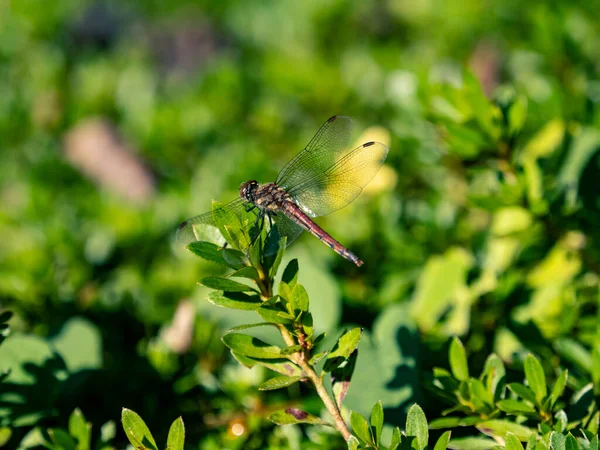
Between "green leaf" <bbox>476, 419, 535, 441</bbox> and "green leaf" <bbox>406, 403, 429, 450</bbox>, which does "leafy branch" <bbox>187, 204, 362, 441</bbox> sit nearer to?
"green leaf" <bbox>406, 403, 429, 450</bbox>

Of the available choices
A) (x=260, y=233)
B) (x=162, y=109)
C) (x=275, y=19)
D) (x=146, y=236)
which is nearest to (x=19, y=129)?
(x=162, y=109)

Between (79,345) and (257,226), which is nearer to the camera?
(257,226)

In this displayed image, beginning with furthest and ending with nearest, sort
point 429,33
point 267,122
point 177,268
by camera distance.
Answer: point 429,33
point 267,122
point 177,268

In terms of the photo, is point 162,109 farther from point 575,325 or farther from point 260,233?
point 575,325

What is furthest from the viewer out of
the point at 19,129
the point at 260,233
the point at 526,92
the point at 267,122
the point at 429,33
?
the point at 429,33

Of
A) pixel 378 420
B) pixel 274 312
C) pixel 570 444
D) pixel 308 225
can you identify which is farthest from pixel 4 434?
pixel 570 444

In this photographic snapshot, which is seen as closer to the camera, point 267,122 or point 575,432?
point 575,432

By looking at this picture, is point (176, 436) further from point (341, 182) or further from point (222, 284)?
point (341, 182)

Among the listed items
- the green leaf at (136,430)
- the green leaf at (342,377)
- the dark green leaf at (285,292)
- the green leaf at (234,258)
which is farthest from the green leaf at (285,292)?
the green leaf at (136,430)
